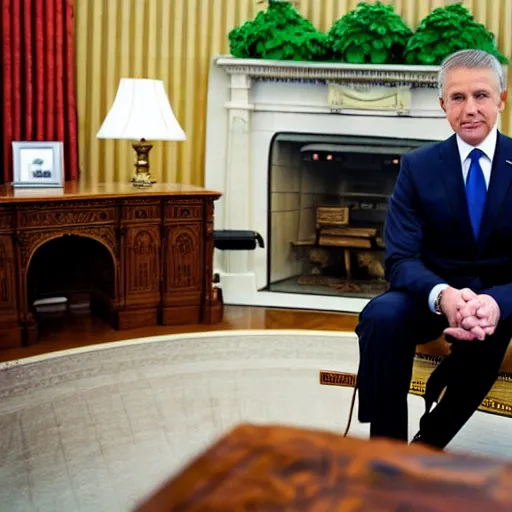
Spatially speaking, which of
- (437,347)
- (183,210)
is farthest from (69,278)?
(437,347)

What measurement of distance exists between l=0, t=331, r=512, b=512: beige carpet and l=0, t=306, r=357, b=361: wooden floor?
13 cm

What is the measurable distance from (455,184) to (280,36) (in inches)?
92.5

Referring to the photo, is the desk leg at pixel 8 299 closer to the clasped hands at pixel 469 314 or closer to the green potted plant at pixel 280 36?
the green potted plant at pixel 280 36

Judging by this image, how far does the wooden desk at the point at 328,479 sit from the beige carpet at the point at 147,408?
55.9 inches

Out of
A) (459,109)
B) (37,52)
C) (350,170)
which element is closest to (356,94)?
(350,170)

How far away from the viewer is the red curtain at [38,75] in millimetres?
4363

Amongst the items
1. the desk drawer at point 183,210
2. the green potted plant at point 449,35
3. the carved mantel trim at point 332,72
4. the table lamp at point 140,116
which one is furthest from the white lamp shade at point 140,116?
the green potted plant at point 449,35

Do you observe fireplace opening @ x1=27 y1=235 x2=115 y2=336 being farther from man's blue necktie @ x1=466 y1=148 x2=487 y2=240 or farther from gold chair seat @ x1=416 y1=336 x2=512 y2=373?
man's blue necktie @ x1=466 y1=148 x2=487 y2=240

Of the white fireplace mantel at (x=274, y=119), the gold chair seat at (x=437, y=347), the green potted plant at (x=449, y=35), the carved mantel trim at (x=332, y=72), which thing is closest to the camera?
the gold chair seat at (x=437, y=347)

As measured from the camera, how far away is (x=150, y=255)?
12.9 ft

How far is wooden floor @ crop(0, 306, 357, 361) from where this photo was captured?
3.66m

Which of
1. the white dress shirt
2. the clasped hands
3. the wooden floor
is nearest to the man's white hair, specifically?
the white dress shirt

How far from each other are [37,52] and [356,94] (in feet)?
5.61

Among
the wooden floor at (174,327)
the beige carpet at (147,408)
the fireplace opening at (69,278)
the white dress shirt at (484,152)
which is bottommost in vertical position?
the beige carpet at (147,408)
